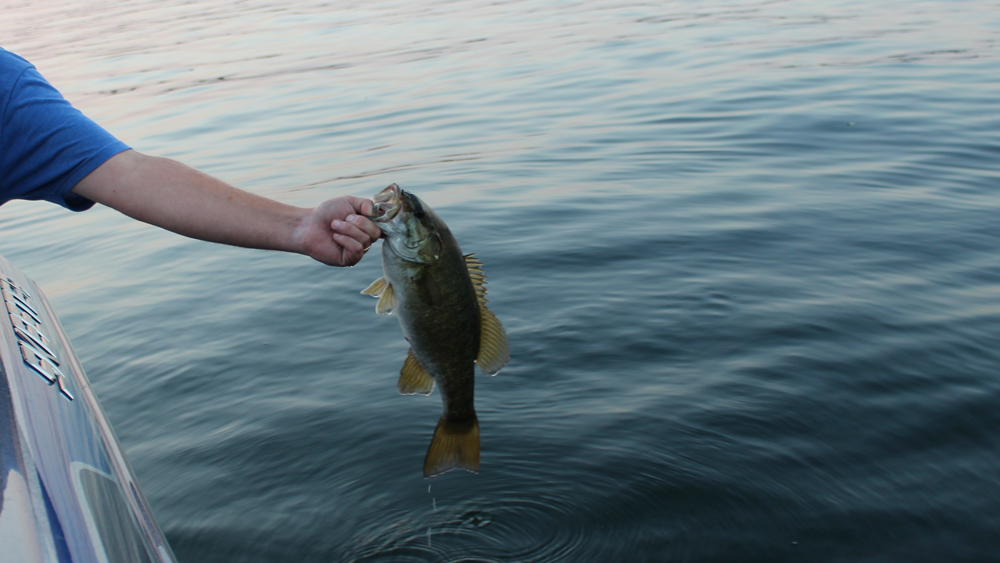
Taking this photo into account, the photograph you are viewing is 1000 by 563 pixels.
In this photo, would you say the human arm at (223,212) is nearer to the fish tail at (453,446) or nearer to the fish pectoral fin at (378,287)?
the fish pectoral fin at (378,287)

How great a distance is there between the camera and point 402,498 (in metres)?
4.32

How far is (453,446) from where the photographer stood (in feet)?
11.0

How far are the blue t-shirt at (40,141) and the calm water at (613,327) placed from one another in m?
2.04

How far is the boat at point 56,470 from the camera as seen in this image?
6.28 ft

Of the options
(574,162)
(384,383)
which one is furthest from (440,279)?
(574,162)

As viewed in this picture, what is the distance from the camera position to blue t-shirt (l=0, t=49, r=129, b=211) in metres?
2.65

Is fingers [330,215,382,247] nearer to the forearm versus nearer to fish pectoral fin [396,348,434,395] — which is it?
the forearm

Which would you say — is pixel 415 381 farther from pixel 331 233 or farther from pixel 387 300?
pixel 331 233

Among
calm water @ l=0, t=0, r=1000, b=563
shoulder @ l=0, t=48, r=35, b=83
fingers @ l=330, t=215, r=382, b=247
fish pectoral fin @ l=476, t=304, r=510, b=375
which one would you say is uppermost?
shoulder @ l=0, t=48, r=35, b=83

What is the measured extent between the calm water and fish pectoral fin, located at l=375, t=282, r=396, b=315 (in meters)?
1.43

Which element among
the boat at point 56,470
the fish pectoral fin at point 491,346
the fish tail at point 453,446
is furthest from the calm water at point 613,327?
the boat at point 56,470

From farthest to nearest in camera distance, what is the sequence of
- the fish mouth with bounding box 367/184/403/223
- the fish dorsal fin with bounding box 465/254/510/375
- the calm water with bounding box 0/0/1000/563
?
the calm water with bounding box 0/0/1000/563 < the fish dorsal fin with bounding box 465/254/510/375 < the fish mouth with bounding box 367/184/403/223

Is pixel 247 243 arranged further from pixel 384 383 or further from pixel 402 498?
pixel 384 383

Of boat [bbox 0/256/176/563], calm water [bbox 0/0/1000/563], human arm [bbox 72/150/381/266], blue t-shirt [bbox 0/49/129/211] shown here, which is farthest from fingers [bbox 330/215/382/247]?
calm water [bbox 0/0/1000/563]
